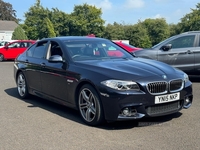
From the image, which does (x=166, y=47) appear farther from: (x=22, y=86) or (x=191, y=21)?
(x=191, y=21)

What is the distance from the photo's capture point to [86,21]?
214 ft

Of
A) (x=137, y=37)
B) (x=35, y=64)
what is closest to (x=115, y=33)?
(x=137, y=37)

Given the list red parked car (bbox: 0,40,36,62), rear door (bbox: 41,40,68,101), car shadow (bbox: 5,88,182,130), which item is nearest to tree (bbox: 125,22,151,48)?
red parked car (bbox: 0,40,36,62)

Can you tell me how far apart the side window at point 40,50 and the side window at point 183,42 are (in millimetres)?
4670

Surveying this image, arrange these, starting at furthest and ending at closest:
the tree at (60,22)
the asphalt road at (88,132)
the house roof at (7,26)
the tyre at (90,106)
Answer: the house roof at (7,26) < the tree at (60,22) < the tyre at (90,106) < the asphalt road at (88,132)

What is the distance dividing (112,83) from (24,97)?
356 centimetres

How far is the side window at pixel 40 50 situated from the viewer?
7.08 meters

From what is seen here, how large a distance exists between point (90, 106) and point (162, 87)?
125cm

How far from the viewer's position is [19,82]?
318 inches

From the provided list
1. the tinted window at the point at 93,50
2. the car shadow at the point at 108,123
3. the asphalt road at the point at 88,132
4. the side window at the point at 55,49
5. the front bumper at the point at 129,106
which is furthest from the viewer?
the side window at the point at 55,49

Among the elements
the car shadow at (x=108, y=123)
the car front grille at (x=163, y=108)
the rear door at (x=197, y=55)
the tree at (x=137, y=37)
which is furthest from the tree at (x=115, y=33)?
the car front grille at (x=163, y=108)

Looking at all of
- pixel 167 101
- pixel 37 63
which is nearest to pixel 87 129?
pixel 167 101

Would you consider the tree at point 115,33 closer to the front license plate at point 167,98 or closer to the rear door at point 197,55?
the rear door at point 197,55

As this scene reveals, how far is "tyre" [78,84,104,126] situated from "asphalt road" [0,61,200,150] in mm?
134
